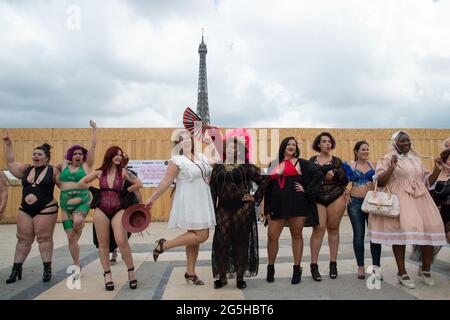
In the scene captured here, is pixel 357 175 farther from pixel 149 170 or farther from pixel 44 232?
pixel 149 170

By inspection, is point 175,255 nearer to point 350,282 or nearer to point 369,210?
point 350,282

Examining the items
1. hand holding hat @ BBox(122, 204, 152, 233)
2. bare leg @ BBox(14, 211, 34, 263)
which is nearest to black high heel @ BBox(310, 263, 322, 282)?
hand holding hat @ BBox(122, 204, 152, 233)

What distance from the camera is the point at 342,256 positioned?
221 inches

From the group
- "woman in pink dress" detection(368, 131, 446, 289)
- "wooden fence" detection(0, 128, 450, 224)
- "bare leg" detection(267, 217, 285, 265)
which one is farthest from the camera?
"wooden fence" detection(0, 128, 450, 224)

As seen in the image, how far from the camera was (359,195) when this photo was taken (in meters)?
4.39

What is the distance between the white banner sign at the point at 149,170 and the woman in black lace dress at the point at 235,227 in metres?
6.66

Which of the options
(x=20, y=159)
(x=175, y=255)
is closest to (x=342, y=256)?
(x=175, y=255)

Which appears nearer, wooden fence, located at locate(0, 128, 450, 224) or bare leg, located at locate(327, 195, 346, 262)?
bare leg, located at locate(327, 195, 346, 262)

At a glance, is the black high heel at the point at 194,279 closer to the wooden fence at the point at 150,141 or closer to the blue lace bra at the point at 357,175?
the blue lace bra at the point at 357,175

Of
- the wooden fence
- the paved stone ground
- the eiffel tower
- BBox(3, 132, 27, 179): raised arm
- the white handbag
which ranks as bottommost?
the paved stone ground

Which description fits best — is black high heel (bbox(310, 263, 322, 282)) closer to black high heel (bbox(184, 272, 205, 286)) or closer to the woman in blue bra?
the woman in blue bra

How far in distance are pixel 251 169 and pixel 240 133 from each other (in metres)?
0.53

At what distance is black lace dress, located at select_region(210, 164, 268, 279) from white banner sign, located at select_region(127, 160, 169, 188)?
6671 millimetres

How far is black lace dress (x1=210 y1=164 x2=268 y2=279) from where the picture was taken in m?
Answer: 3.98
